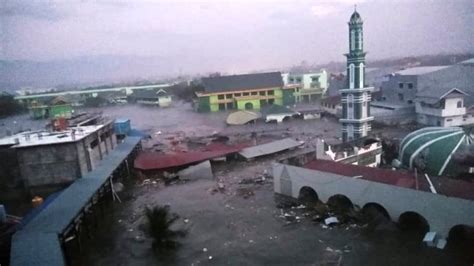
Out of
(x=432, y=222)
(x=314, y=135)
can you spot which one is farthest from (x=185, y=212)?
(x=314, y=135)

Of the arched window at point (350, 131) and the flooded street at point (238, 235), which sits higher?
the arched window at point (350, 131)

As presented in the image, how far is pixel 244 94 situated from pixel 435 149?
28.2 m

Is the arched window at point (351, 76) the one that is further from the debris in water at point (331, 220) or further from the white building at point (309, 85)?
the white building at point (309, 85)

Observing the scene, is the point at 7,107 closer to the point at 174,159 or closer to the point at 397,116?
the point at 174,159

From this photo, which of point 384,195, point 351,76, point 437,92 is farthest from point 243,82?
point 384,195

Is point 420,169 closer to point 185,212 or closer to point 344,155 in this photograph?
point 344,155

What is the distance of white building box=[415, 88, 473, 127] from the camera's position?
2269 cm

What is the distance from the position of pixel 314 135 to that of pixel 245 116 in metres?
7.39

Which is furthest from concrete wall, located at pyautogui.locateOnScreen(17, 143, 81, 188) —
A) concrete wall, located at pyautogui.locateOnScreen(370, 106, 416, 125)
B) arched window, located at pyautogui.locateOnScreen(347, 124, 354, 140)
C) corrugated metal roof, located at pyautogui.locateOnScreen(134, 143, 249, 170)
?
concrete wall, located at pyautogui.locateOnScreen(370, 106, 416, 125)

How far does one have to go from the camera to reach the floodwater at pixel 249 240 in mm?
9594

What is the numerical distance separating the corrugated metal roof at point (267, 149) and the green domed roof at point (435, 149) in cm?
697

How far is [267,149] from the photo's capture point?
65.3 ft

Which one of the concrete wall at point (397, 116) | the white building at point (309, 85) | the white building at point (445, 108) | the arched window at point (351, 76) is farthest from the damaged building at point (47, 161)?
the white building at point (309, 85)

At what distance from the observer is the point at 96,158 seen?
17.3 metres
